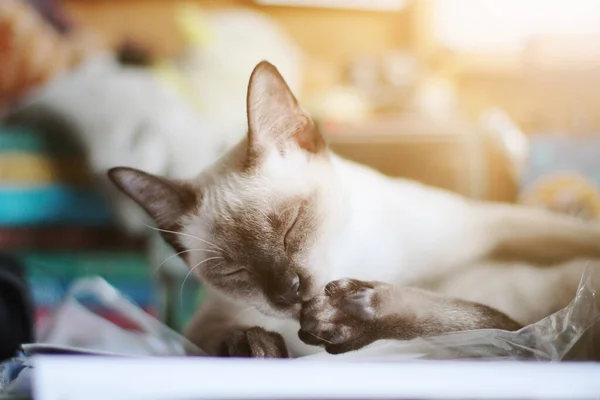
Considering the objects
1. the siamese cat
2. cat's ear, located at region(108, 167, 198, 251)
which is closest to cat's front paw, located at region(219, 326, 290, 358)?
the siamese cat

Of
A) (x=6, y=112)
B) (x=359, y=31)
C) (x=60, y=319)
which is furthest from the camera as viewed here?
(x=359, y=31)

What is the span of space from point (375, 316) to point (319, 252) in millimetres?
96

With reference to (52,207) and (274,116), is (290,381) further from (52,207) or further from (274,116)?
(52,207)

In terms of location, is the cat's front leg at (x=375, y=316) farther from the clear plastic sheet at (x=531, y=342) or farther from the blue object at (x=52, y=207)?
the blue object at (x=52, y=207)

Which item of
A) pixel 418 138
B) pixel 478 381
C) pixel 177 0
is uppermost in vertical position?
pixel 177 0

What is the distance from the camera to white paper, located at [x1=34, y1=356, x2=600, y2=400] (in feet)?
1.33

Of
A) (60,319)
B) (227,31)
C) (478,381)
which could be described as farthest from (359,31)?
(478,381)

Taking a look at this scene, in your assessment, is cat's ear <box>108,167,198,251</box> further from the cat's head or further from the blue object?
the blue object

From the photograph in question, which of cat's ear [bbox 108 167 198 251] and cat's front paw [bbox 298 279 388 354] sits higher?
cat's ear [bbox 108 167 198 251]

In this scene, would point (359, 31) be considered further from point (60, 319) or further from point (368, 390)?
point (368, 390)

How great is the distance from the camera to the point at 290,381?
0.41m

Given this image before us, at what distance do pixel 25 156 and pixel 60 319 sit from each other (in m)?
0.67

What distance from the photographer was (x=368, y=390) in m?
0.41

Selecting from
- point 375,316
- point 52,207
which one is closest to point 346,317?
point 375,316
